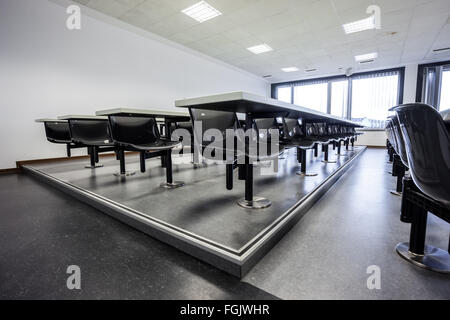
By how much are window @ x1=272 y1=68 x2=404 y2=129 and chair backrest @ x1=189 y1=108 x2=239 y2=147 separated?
7.67 metres

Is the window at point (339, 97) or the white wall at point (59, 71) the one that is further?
the window at point (339, 97)

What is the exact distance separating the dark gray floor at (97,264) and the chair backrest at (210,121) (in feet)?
2.56

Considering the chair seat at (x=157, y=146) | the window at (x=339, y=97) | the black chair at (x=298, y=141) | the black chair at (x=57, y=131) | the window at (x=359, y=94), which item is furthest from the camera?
the window at (x=339, y=97)

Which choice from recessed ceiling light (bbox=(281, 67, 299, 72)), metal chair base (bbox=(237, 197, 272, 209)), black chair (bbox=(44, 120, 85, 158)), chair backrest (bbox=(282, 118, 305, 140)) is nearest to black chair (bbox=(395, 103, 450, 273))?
metal chair base (bbox=(237, 197, 272, 209))

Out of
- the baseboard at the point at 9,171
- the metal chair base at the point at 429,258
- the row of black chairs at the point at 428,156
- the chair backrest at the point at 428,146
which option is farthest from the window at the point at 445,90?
the baseboard at the point at 9,171

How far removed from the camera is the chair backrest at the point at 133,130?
7.60ft

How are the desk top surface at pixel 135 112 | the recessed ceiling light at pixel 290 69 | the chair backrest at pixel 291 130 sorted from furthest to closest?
the recessed ceiling light at pixel 290 69
the chair backrest at pixel 291 130
the desk top surface at pixel 135 112

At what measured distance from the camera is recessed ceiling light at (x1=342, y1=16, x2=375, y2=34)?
4.74m

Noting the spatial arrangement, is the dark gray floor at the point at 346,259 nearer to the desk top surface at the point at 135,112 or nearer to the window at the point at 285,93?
the desk top surface at the point at 135,112

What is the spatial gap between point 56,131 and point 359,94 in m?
9.67

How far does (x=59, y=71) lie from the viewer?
4.23 meters

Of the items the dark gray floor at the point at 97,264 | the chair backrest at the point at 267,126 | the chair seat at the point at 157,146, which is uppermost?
the chair backrest at the point at 267,126
